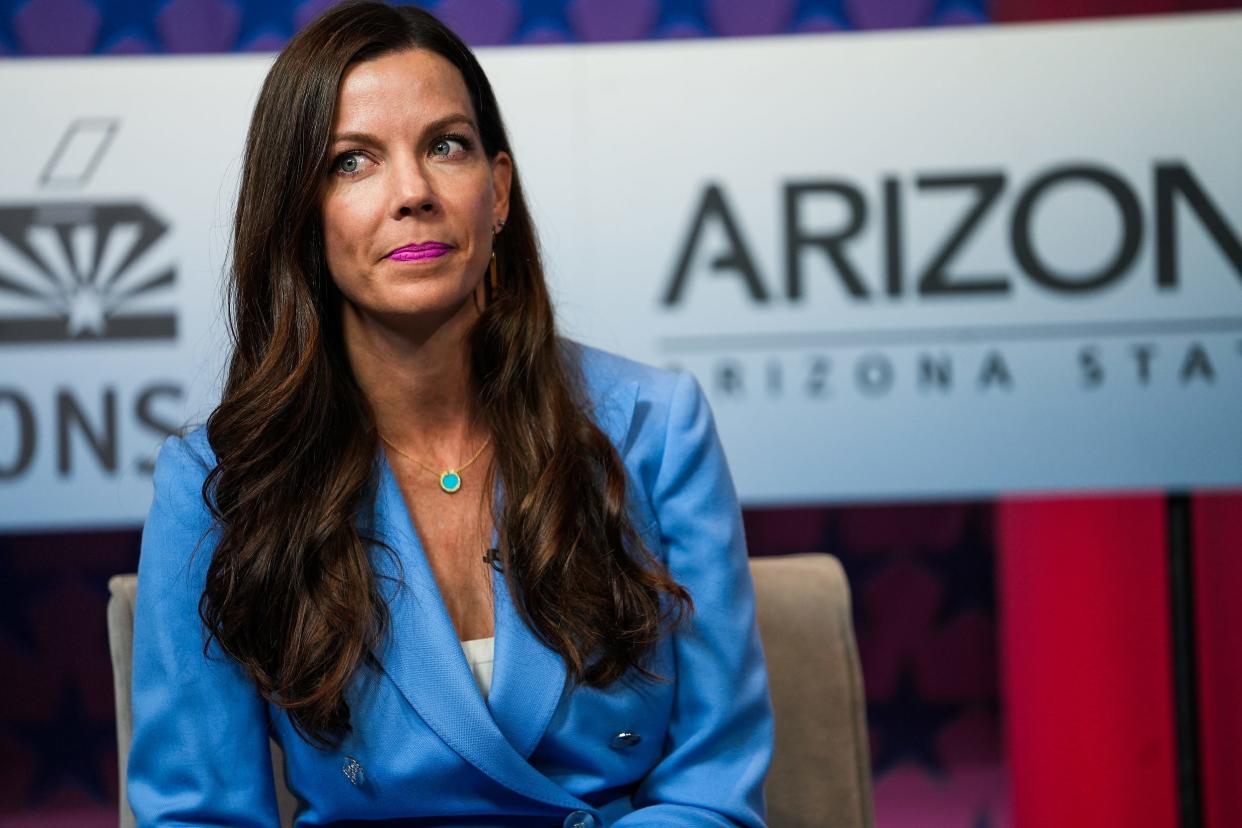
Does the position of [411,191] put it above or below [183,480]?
above

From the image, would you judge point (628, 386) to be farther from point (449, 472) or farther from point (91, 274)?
point (91, 274)

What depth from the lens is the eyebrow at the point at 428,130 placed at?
5.51 feet

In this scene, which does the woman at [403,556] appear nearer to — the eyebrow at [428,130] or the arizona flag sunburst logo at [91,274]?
the eyebrow at [428,130]

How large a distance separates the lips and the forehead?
136 millimetres

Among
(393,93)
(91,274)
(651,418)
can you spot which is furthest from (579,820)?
(91,274)

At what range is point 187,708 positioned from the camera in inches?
66.6

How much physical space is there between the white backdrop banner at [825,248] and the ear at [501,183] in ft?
3.01

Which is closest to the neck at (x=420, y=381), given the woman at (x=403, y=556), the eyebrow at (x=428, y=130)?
the woman at (x=403, y=556)

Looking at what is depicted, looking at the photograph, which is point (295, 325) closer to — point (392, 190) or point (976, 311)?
point (392, 190)

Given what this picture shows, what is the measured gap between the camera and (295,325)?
1746mm

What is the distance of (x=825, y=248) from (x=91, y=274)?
1356 mm

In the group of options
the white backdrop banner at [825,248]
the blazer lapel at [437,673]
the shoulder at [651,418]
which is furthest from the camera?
the white backdrop banner at [825,248]

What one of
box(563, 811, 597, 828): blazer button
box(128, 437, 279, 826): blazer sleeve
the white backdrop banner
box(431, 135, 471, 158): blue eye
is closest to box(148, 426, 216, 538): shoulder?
box(128, 437, 279, 826): blazer sleeve

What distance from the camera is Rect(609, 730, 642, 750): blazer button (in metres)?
1.73
